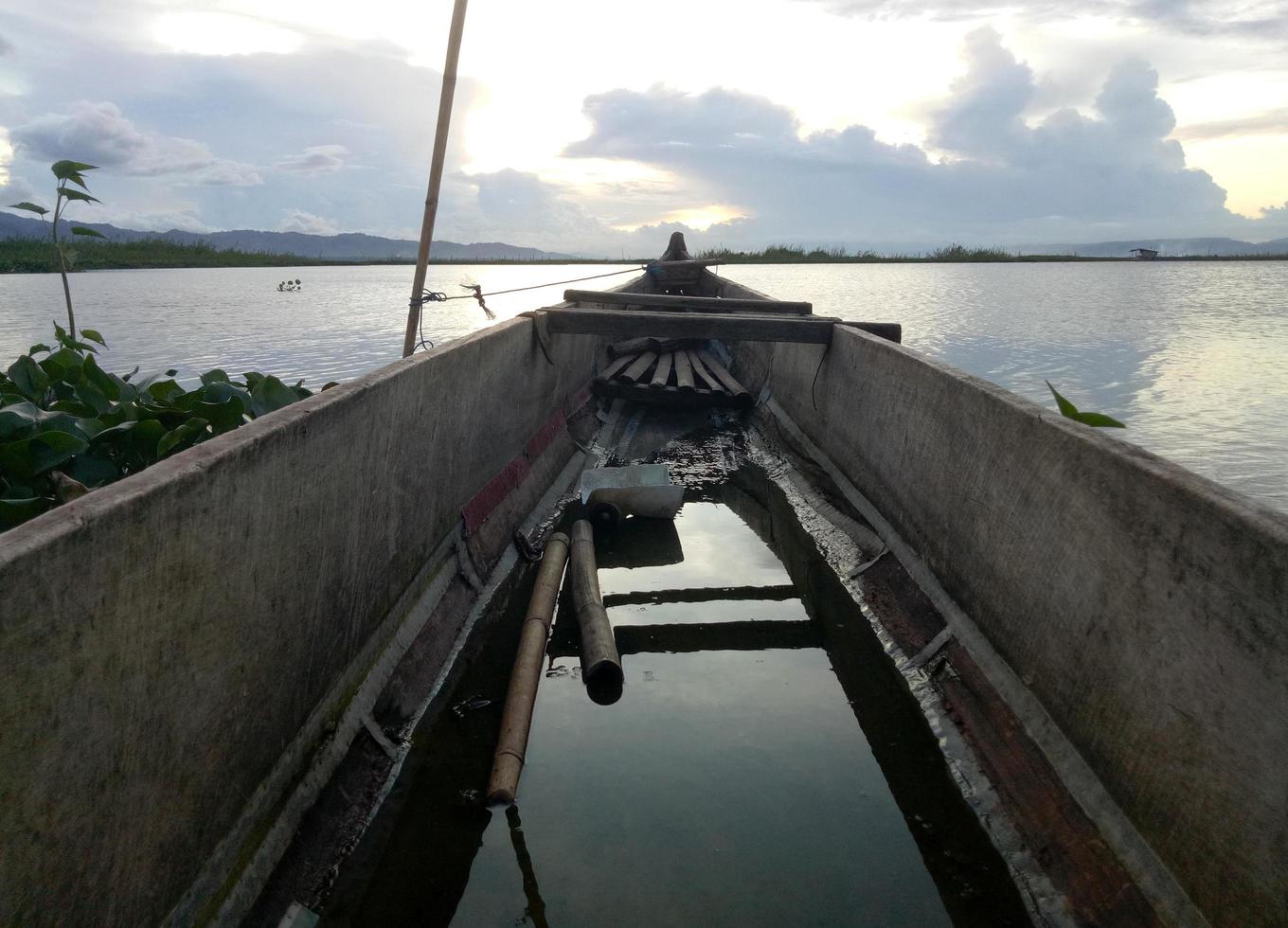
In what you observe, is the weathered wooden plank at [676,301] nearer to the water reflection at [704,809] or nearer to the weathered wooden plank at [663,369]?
the weathered wooden plank at [663,369]

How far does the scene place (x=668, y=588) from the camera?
5.33 m

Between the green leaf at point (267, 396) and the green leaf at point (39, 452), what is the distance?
0.99 metres

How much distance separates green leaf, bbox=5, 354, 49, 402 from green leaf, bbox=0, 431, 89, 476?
1486 mm

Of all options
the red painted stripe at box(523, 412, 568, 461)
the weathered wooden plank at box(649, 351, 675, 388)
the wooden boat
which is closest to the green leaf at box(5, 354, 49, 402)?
the wooden boat

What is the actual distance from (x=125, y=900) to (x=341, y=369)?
44.0 ft

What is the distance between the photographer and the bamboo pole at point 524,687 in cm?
318

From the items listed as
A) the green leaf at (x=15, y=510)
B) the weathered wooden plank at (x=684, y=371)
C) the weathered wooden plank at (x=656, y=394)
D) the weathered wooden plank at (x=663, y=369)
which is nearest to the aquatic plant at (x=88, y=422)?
the green leaf at (x=15, y=510)

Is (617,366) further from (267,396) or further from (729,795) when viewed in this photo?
(729,795)

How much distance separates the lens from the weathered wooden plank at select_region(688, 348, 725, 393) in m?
10.2

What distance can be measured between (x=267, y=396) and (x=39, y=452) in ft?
3.93

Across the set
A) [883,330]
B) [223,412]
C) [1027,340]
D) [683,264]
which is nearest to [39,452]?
[223,412]

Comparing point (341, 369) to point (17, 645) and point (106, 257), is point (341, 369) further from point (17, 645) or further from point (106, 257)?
point (106, 257)

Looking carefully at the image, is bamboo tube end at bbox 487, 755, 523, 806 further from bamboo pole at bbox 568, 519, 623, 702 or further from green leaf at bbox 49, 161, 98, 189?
green leaf at bbox 49, 161, 98, 189

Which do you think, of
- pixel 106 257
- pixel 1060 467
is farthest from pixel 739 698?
pixel 106 257
